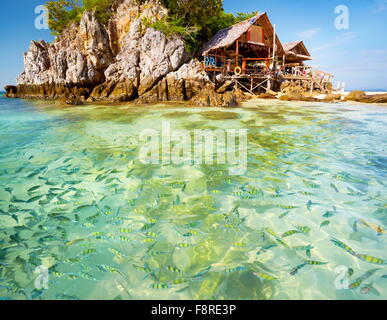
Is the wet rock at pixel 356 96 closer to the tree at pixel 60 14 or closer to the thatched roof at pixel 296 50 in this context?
the thatched roof at pixel 296 50

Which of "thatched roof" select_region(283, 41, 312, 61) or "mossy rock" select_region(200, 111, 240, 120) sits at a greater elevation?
"thatched roof" select_region(283, 41, 312, 61)

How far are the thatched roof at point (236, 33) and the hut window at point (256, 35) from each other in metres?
0.75

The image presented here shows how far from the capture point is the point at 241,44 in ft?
93.6

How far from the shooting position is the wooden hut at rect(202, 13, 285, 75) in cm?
2613

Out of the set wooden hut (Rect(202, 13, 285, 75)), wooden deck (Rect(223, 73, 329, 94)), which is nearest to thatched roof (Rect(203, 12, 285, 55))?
wooden hut (Rect(202, 13, 285, 75))

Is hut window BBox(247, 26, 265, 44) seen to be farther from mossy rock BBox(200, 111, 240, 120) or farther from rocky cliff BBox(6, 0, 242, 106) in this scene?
mossy rock BBox(200, 111, 240, 120)

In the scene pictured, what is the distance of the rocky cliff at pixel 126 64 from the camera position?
24.2 meters

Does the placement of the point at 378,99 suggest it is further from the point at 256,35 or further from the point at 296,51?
the point at 296,51

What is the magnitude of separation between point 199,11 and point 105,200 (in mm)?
31284

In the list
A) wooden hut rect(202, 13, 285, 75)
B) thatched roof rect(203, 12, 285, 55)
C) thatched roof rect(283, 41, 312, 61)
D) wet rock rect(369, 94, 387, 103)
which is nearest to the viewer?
wet rock rect(369, 94, 387, 103)

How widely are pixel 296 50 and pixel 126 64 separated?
28371 millimetres

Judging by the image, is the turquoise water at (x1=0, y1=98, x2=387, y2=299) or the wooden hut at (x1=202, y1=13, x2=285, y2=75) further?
the wooden hut at (x1=202, y1=13, x2=285, y2=75)

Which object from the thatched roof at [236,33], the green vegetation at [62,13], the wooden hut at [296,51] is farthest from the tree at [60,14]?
the wooden hut at [296,51]
